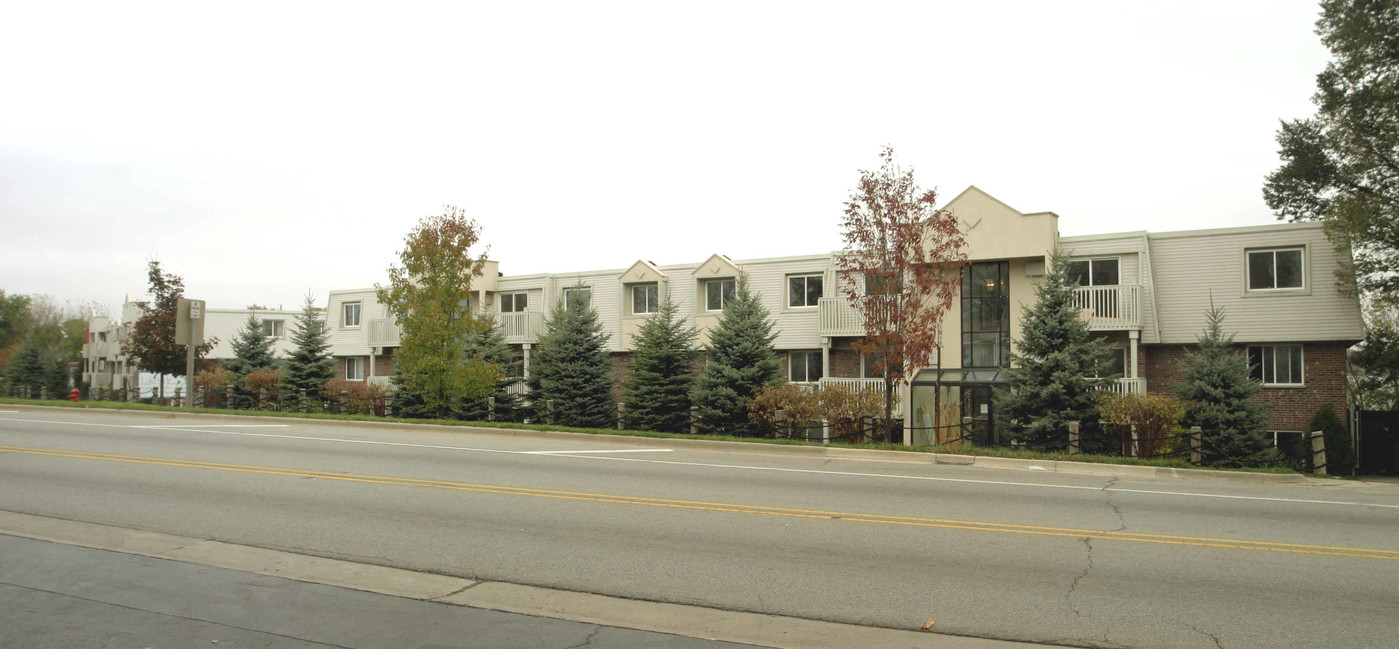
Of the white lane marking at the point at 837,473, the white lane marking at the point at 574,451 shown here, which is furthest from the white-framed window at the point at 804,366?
the white lane marking at the point at 837,473

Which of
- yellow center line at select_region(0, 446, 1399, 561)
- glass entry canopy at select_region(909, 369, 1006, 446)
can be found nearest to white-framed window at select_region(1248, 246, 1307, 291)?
glass entry canopy at select_region(909, 369, 1006, 446)

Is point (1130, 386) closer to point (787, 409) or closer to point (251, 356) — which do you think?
point (787, 409)

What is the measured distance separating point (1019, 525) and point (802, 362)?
68.7 ft

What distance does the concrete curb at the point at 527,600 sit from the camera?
6.41m

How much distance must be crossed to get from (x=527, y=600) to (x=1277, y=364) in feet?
82.1

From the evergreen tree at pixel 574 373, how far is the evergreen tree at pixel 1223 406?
16.8 metres

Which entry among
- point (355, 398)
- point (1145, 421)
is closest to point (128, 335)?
point (355, 398)

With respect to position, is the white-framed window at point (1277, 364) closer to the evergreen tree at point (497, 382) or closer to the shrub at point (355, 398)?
the evergreen tree at point (497, 382)

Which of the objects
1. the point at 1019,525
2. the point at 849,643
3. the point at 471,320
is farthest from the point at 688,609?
the point at 471,320

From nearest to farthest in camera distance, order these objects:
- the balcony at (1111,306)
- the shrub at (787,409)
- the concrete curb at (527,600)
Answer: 1. the concrete curb at (527,600)
2. the shrub at (787,409)
3. the balcony at (1111,306)

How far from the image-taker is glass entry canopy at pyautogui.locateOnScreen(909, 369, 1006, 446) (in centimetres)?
2562

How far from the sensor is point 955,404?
84.4ft

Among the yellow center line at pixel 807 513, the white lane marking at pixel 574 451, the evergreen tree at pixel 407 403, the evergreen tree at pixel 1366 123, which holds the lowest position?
the yellow center line at pixel 807 513

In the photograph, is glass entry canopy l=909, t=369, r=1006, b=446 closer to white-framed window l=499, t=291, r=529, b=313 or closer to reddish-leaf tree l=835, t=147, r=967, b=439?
reddish-leaf tree l=835, t=147, r=967, b=439
